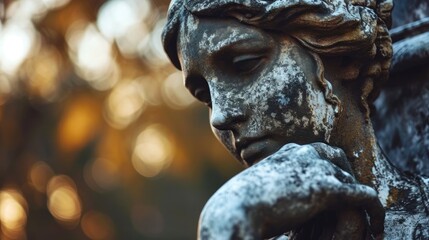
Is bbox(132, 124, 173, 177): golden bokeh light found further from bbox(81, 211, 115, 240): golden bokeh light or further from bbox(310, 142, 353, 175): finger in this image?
bbox(310, 142, 353, 175): finger

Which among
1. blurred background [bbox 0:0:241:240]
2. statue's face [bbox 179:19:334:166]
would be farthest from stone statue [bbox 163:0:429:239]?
blurred background [bbox 0:0:241:240]

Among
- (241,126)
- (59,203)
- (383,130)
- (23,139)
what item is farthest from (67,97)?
(241,126)

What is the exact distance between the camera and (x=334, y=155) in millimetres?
2119

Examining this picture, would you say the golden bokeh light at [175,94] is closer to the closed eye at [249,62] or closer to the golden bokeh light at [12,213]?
the golden bokeh light at [12,213]

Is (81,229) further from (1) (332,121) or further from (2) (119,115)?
(1) (332,121)

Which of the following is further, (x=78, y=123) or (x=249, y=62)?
(x=78, y=123)

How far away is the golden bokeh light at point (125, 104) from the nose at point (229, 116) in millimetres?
Answer: 7754

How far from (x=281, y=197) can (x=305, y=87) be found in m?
0.40

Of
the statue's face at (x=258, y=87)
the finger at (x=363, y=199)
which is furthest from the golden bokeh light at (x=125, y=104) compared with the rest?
the finger at (x=363, y=199)

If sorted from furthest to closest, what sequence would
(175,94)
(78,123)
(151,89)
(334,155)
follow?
1. (175,94)
2. (151,89)
3. (78,123)
4. (334,155)

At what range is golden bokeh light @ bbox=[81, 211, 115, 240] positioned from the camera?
10.2 meters

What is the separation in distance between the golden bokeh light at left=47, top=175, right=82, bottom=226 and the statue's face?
7850 millimetres

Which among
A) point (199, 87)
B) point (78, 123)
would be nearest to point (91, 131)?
point (78, 123)

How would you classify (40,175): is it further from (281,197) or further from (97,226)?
(281,197)
